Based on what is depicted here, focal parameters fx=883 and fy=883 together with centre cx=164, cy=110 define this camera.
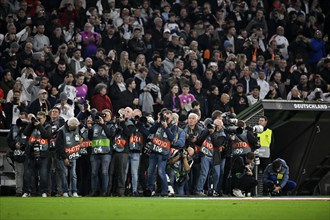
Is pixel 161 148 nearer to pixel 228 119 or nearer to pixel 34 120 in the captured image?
pixel 228 119

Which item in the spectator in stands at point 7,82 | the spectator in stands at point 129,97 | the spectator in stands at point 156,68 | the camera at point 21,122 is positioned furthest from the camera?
the spectator in stands at point 156,68

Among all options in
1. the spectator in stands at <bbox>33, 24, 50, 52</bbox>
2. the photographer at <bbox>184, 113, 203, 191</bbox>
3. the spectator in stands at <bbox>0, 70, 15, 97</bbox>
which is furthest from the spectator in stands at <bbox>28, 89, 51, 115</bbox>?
the photographer at <bbox>184, 113, 203, 191</bbox>

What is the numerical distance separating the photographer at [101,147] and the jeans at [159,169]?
1046 mm

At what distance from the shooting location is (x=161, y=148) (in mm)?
21906

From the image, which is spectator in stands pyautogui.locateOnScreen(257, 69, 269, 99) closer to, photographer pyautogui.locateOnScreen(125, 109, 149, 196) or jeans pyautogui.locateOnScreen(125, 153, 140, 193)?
photographer pyautogui.locateOnScreen(125, 109, 149, 196)

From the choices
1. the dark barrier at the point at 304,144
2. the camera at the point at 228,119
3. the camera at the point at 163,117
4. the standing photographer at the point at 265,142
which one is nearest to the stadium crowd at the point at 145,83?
the camera at the point at 163,117

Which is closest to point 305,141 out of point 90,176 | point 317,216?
point 90,176

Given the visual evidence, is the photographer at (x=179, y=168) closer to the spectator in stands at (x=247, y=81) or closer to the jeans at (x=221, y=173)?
the jeans at (x=221, y=173)

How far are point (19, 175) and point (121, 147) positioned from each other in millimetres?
2595

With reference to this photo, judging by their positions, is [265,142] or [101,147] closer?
[101,147]

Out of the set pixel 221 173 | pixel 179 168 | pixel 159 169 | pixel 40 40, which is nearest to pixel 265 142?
pixel 221 173

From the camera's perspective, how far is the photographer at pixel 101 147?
2173cm

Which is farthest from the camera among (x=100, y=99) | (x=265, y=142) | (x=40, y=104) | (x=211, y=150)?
(x=100, y=99)

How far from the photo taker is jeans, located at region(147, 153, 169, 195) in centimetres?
2177
